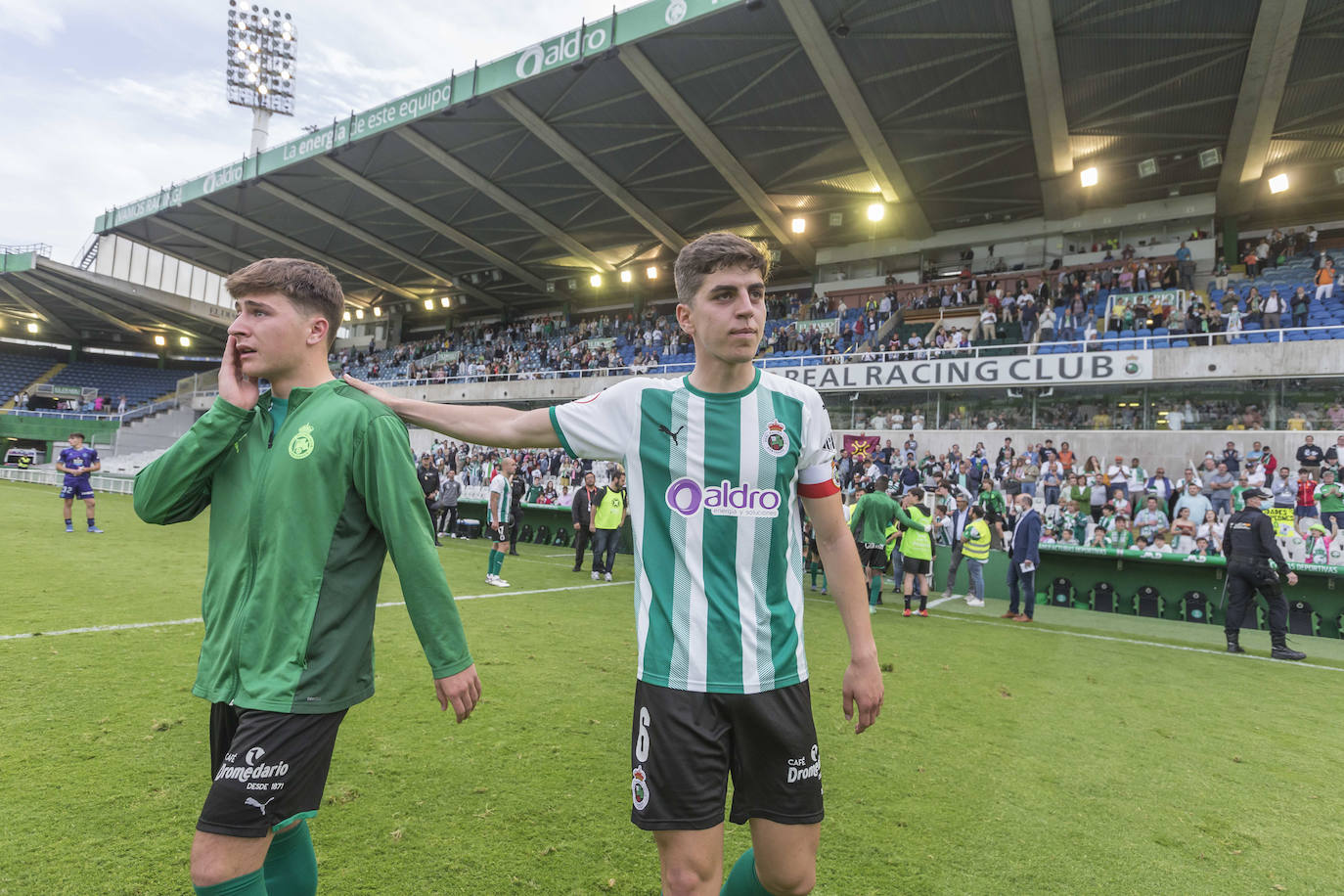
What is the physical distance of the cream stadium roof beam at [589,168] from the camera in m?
24.9

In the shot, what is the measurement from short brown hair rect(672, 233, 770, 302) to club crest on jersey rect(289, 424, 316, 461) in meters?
1.16

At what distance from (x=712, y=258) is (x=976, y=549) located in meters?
12.1

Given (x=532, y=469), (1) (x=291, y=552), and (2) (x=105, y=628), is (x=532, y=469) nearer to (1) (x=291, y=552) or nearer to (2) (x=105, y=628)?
(2) (x=105, y=628)

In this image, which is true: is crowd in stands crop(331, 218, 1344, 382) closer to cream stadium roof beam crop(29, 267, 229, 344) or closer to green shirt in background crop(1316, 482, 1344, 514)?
green shirt in background crop(1316, 482, 1344, 514)

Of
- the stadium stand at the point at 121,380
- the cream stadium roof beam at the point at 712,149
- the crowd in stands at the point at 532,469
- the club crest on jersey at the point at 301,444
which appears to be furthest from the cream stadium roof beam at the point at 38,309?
the club crest on jersey at the point at 301,444

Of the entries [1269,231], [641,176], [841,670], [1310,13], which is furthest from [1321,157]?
[841,670]

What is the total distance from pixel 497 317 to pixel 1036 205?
30.6 m

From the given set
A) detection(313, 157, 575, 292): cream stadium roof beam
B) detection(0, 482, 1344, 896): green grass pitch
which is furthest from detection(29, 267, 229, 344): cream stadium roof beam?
detection(0, 482, 1344, 896): green grass pitch

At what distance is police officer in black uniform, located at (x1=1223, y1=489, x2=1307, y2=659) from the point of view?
28.9ft

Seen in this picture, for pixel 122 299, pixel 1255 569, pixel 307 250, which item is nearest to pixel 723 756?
pixel 1255 569

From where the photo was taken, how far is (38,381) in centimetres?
4869

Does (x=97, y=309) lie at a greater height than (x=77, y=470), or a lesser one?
greater

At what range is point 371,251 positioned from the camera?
39469 mm

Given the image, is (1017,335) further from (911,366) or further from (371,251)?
(371,251)
